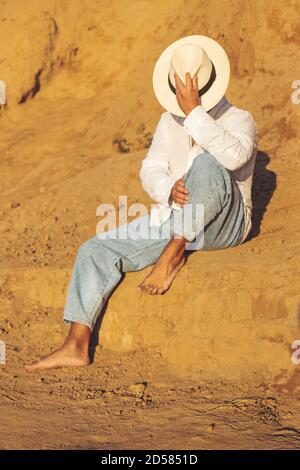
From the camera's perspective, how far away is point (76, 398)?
12.6 feet

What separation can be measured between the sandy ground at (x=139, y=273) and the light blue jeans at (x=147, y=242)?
0.14m

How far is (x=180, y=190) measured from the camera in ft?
13.9

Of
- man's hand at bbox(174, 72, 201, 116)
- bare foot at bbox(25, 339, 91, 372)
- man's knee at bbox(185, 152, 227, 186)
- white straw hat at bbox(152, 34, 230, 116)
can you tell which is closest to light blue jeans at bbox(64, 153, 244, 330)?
man's knee at bbox(185, 152, 227, 186)

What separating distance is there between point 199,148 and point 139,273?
2.62 feet

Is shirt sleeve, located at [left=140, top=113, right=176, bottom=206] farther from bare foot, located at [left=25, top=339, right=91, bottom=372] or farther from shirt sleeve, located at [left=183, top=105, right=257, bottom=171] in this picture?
bare foot, located at [left=25, top=339, right=91, bottom=372]

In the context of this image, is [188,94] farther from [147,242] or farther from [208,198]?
[147,242]

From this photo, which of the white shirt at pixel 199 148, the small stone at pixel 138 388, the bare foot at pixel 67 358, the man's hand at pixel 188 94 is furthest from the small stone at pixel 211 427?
the man's hand at pixel 188 94

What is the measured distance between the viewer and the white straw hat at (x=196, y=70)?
445 cm

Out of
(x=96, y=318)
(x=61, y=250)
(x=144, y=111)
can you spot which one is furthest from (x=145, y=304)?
(x=144, y=111)

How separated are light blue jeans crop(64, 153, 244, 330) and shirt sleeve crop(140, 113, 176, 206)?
166mm

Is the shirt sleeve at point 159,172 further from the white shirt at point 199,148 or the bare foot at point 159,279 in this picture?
the bare foot at point 159,279

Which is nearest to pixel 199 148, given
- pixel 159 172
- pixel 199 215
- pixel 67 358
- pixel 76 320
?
pixel 159 172

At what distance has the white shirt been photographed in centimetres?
423
